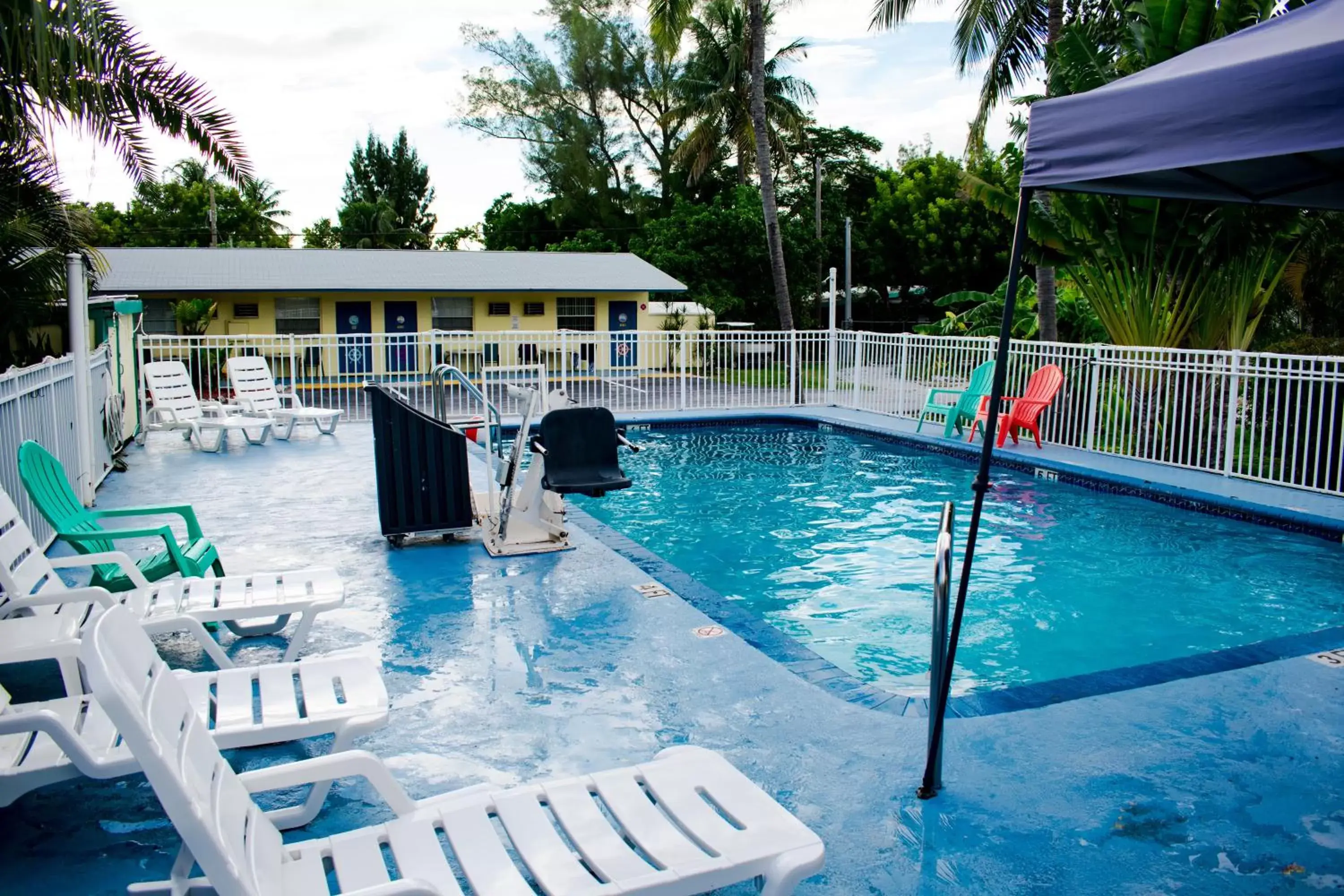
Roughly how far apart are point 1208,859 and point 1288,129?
2.15m

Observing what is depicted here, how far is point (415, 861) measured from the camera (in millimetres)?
2443

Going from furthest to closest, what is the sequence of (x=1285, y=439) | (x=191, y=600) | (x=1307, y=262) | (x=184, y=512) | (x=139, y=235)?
(x=139, y=235) → (x=1307, y=262) → (x=1285, y=439) → (x=184, y=512) → (x=191, y=600)

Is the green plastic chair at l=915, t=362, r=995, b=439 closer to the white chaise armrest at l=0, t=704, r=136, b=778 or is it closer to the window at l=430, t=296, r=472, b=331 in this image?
the white chaise armrest at l=0, t=704, r=136, b=778

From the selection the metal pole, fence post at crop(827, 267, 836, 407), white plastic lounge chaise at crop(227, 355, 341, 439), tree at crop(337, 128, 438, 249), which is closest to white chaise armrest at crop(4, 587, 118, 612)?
the metal pole

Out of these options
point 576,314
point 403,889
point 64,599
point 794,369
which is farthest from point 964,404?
point 576,314

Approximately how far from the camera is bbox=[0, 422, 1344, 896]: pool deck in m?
3.11

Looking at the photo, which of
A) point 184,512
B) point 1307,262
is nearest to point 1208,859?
point 184,512

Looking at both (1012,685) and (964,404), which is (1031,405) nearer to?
(964,404)

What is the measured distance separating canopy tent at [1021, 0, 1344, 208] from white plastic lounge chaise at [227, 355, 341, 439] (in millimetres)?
11482

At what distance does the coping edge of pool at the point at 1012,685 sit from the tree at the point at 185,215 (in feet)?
149

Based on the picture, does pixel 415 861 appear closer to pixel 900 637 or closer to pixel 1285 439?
pixel 900 637

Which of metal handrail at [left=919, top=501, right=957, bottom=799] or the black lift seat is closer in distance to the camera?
metal handrail at [left=919, top=501, right=957, bottom=799]

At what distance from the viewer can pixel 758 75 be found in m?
20.2

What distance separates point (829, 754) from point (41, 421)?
6228 millimetres
